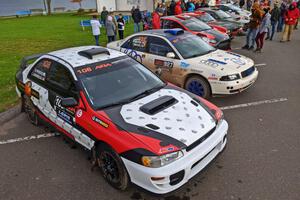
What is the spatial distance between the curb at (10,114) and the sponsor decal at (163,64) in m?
3.47

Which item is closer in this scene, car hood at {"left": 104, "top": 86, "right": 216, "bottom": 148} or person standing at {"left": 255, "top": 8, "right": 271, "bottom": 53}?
car hood at {"left": 104, "top": 86, "right": 216, "bottom": 148}

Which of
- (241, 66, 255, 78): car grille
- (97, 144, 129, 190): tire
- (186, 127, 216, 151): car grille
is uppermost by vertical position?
(241, 66, 255, 78): car grille

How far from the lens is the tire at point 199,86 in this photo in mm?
6062

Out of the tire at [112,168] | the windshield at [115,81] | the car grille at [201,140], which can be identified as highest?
the windshield at [115,81]

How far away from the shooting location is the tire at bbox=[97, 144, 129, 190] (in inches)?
130

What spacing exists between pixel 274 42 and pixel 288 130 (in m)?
8.85

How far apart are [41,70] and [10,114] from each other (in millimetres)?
1930

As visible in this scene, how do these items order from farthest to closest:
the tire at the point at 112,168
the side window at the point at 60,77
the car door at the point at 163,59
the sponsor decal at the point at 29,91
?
1. the car door at the point at 163,59
2. the sponsor decal at the point at 29,91
3. the side window at the point at 60,77
4. the tire at the point at 112,168

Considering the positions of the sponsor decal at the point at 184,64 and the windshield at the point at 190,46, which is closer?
the sponsor decal at the point at 184,64

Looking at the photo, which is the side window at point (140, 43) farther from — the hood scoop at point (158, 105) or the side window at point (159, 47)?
the hood scoop at point (158, 105)

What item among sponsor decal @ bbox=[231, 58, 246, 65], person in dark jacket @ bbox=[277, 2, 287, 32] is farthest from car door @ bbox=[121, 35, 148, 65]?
person in dark jacket @ bbox=[277, 2, 287, 32]

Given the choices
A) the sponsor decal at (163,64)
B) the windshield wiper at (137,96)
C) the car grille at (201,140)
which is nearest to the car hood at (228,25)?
the sponsor decal at (163,64)

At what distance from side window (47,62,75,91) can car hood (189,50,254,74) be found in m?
3.10

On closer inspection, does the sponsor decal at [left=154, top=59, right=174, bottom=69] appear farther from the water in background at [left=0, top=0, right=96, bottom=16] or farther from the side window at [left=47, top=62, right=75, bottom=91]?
the water in background at [left=0, top=0, right=96, bottom=16]
